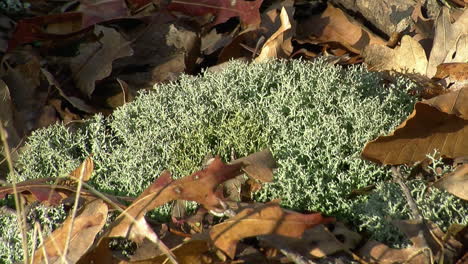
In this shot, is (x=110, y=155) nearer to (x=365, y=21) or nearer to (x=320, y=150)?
(x=320, y=150)

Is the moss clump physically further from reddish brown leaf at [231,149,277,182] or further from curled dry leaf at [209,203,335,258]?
curled dry leaf at [209,203,335,258]

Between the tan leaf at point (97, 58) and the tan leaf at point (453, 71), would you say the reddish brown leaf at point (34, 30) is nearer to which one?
the tan leaf at point (97, 58)

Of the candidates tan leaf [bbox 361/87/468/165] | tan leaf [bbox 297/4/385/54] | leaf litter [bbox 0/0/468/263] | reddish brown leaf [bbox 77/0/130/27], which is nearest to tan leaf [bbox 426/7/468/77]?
leaf litter [bbox 0/0/468/263]

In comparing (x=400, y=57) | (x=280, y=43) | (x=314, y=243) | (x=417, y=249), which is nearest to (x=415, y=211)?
(x=417, y=249)

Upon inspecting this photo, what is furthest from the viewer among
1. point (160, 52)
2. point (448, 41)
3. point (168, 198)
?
point (160, 52)

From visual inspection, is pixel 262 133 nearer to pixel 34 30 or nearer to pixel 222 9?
pixel 222 9

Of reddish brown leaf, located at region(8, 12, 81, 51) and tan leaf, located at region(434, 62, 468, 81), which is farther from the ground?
tan leaf, located at region(434, 62, 468, 81)

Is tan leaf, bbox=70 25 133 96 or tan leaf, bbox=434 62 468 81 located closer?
tan leaf, bbox=434 62 468 81
